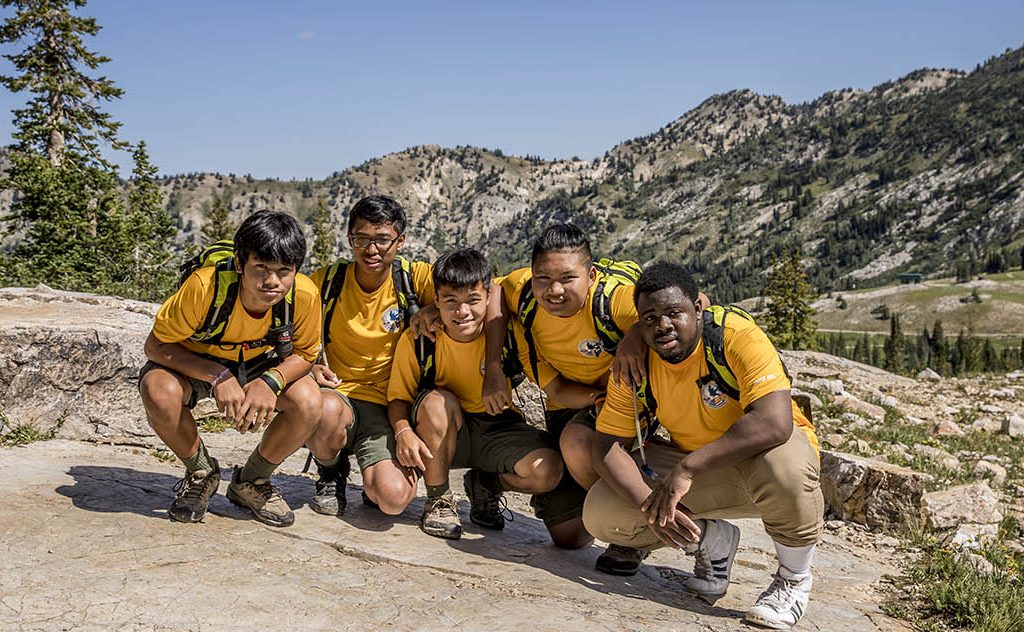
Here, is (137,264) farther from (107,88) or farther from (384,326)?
(384,326)

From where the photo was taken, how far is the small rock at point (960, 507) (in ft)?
22.1

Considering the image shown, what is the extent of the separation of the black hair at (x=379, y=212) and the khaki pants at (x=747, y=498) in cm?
245

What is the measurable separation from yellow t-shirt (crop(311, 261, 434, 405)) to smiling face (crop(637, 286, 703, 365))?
2044 millimetres

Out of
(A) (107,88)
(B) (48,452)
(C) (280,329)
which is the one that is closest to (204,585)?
(C) (280,329)

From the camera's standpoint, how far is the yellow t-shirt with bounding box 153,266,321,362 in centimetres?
470

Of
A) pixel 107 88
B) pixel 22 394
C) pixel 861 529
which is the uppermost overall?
pixel 107 88

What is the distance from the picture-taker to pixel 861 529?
270 inches

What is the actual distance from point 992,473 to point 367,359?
7964mm

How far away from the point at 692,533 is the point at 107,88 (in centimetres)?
3663

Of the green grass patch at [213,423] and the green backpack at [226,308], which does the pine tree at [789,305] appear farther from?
the green backpack at [226,308]

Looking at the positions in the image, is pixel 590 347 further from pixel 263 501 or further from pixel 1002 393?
pixel 1002 393

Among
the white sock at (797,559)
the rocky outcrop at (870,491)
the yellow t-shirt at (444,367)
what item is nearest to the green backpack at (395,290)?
the yellow t-shirt at (444,367)

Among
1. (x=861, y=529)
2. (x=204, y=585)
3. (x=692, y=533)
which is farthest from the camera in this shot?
→ (x=861, y=529)

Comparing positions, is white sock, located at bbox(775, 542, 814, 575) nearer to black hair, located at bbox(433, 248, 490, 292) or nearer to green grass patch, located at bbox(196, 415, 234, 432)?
black hair, located at bbox(433, 248, 490, 292)
